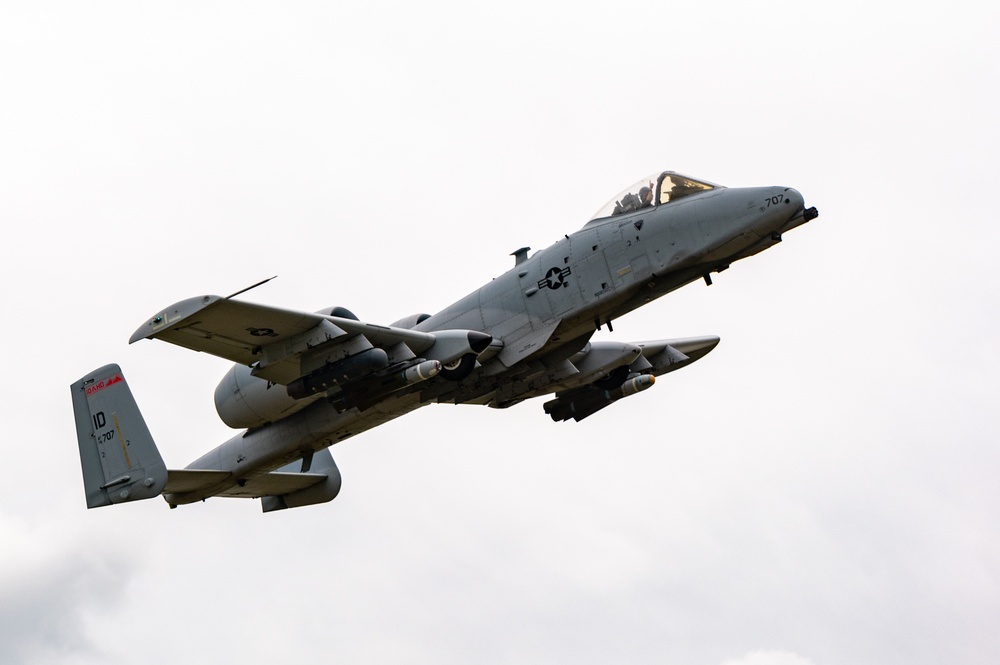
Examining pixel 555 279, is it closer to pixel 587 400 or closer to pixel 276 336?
pixel 587 400

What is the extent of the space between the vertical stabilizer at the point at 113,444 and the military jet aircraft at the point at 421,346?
3 cm

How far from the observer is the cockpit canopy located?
82.4 feet

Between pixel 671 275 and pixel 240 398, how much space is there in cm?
901

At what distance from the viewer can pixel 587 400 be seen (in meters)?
29.9

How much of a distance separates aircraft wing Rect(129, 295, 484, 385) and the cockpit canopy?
12.4 ft

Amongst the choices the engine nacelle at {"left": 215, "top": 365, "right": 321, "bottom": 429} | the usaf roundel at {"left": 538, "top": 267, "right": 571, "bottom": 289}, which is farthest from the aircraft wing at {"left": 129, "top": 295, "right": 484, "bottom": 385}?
the usaf roundel at {"left": 538, "top": 267, "right": 571, "bottom": 289}

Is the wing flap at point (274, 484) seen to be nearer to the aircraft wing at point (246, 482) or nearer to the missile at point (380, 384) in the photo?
the aircraft wing at point (246, 482)

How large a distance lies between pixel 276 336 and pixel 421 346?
274 cm

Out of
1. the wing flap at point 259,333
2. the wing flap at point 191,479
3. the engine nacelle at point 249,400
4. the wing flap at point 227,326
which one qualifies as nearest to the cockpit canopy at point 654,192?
the wing flap at point 259,333

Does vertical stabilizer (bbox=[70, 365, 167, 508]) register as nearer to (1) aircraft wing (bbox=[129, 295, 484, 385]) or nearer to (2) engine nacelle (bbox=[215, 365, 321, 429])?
(2) engine nacelle (bbox=[215, 365, 321, 429])

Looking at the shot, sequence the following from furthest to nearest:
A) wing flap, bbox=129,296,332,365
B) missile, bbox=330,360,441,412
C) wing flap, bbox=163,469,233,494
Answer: wing flap, bbox=163,469,233,494, missile, bbox=330,360,441,412, wing flap, bbox=129,296,332,365

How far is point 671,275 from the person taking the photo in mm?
25078

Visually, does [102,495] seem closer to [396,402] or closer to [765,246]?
[396,402]

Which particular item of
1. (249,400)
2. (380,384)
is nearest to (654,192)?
(380,384)
